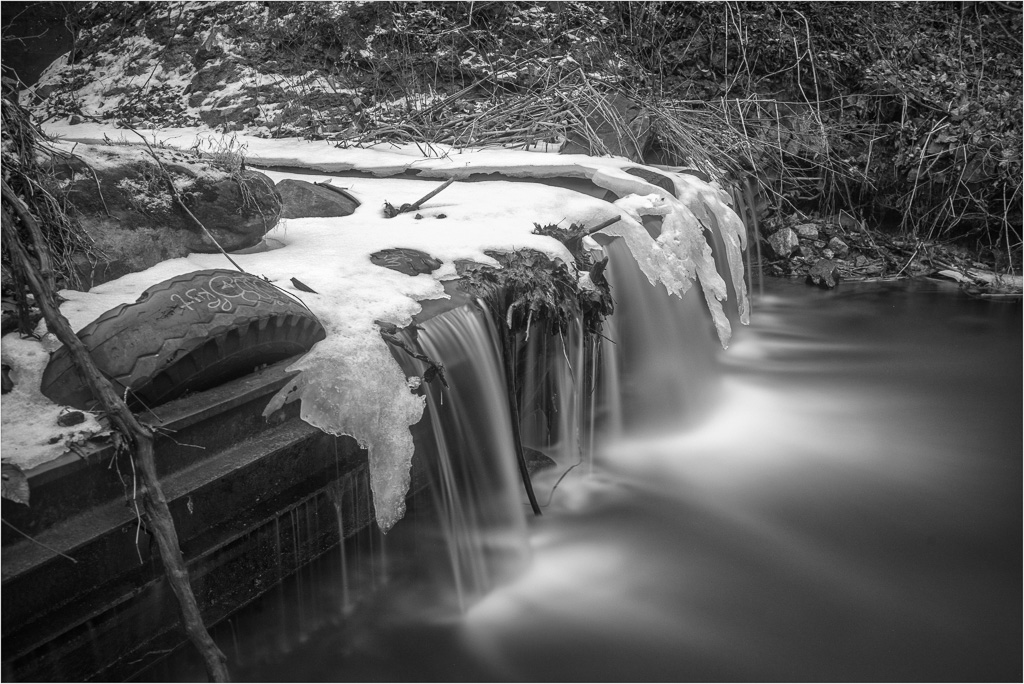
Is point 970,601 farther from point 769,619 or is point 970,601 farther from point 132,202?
point 132,202

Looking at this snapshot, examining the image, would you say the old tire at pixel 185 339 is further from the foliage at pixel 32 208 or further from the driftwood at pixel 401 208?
the driftwood at pixel 401 208

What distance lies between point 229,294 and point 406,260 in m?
0.99

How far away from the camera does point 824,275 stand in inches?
267

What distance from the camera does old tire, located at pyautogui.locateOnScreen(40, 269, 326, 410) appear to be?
6.93 feet

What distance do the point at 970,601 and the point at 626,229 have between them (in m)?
2.51

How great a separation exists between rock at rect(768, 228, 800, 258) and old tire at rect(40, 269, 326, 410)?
18.6 feet

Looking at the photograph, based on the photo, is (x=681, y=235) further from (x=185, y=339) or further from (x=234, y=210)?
(x=185, y=339)

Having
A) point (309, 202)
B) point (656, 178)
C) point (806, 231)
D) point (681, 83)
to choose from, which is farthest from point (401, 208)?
point (681, 83)

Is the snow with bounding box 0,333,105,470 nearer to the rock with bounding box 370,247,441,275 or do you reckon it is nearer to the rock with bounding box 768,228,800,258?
the rock with bounding box 370,247,441,275

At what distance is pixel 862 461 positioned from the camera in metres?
3.79

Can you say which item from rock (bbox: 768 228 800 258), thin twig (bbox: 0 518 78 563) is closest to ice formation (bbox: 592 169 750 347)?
rock (bbox: 768 228 800 258)

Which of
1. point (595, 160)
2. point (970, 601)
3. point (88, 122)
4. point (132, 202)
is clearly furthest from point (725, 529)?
point (88, 122)

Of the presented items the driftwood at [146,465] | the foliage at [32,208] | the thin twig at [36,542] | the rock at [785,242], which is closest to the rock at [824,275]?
the rock at [785,242]

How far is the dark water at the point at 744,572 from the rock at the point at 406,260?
1.06 m
